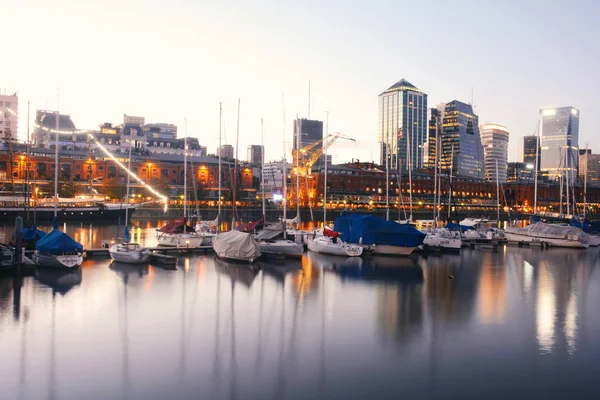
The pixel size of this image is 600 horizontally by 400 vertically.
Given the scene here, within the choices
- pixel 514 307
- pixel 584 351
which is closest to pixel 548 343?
pixel 584 351

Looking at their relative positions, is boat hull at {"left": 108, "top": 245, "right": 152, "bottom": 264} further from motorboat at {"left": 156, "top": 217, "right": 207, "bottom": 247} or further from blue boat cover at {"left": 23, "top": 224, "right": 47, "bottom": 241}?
motorboat at {"left": 156, "top": 217, "right": 207, "bottom": 247}

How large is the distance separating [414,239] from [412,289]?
46.2 feet

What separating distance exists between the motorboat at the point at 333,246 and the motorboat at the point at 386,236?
Result: 1.55 m

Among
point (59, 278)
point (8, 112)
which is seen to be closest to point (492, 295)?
point (59, 278)

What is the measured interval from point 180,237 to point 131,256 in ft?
33.6

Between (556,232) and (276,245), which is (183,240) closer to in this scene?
(276,245)

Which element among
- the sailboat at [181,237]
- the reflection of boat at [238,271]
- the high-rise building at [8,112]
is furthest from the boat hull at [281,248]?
the high-rise building at [8,112]

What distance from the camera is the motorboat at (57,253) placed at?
34406 mm

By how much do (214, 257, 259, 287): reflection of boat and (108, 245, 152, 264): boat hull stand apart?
17.4ft

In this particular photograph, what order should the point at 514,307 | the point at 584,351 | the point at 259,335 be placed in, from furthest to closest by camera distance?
1. the point at 514,307
2. the point at 259,335
3. the point at 584,351

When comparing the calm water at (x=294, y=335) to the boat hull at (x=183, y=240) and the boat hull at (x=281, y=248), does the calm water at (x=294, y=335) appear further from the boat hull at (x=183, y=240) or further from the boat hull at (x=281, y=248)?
the boat hull at (x=183, y=240)

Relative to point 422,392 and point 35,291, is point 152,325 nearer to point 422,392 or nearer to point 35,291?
point 35,291

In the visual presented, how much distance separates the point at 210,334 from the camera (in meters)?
21.3

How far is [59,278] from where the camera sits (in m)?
32.1
